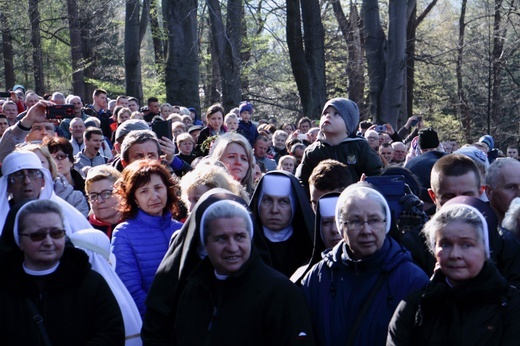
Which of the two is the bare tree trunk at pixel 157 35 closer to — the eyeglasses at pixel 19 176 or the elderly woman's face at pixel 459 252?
the eyeglasses at pixel 19 176

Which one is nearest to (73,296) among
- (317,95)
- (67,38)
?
(317,95)

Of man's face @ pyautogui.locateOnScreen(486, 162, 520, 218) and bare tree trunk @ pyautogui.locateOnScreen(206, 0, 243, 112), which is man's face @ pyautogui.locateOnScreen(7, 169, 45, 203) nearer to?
man's face @ pyautogui.locateOnScreen(486, 162, 520, 218)

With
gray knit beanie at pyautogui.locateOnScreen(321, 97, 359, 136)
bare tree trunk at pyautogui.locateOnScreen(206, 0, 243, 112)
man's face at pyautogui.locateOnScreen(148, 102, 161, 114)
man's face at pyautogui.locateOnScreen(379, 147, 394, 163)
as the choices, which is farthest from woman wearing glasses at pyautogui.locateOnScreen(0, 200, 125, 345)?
bare tree trunk at pyautogui.locateOnScreen(206, 0, 243, 112)

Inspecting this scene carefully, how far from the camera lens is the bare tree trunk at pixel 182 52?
18703 millimetres

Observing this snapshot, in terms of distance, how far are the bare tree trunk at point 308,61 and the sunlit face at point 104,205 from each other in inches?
620

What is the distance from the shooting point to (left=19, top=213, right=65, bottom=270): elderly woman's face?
462cm

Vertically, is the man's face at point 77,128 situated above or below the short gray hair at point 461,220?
above

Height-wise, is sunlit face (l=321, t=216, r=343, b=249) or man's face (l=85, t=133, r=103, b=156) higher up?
man's face (l=85, t=133, r=103, b=156)

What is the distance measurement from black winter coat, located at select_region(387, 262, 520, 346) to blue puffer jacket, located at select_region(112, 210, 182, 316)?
199 centimetres

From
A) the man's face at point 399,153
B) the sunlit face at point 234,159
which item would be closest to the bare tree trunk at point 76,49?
the man's face at point 399,153

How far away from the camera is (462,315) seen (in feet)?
13.2

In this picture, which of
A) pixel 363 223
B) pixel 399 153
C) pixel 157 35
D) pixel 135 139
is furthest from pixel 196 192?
pixel 157 35

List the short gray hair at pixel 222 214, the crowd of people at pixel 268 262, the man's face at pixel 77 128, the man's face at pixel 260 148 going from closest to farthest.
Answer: the crowd of people at pixel 268 262
the short gray hair at pixel 222 214
the man's face at pixel 77 128
the man's face at pixel 260 148

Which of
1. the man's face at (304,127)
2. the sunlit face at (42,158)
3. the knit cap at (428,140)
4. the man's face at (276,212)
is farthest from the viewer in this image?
the man's face at (304,127)
